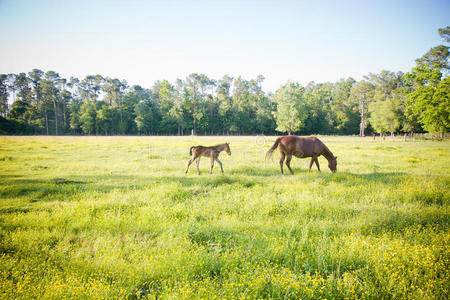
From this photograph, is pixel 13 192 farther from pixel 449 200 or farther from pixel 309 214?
pixel 449 200

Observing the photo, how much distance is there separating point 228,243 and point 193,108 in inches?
2924

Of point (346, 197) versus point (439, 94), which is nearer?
point (346, 197)

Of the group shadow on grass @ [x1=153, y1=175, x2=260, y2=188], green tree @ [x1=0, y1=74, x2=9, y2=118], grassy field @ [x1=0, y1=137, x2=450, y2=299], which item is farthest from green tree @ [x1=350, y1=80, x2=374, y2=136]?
green tree @ [x1=0, y1=74, x2=9, y2=118]

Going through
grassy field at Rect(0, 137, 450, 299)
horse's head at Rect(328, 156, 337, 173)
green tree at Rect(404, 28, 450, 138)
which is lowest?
grassy field at Rect(0, 137, 450, 299)

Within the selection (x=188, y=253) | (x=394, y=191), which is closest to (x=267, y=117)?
(x=394, y=191)

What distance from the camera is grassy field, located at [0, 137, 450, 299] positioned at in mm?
2881

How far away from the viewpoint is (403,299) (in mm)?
2713

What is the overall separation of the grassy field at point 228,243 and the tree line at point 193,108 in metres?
56.7

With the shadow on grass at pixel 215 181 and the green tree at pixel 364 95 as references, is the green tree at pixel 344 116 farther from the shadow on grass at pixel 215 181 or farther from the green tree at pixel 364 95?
the shadow on grass at pixel 215 181

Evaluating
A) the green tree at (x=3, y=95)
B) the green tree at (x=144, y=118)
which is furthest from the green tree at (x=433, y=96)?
the green tree at (x=3, y=95)

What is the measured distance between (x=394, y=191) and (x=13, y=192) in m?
14.1

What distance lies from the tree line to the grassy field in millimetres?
56666

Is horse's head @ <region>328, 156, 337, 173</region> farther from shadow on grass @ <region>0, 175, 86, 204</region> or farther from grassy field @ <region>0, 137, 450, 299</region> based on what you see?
shadow on grass @ <region>0, 175, 86, 204</region>

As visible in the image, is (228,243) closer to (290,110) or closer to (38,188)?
(38,188)
